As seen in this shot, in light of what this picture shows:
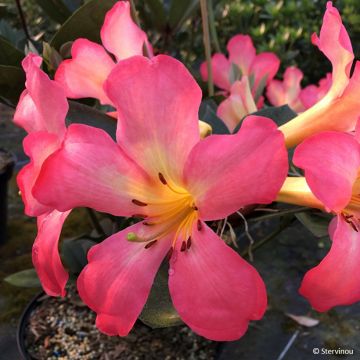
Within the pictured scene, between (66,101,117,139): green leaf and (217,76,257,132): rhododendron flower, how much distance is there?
0.24 metres

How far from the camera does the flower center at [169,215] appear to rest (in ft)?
1.98

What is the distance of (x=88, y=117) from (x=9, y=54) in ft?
1.16

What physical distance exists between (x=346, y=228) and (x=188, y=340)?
75 centimetres

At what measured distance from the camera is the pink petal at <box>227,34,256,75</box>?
1.32m

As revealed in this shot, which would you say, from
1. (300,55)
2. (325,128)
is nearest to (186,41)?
(300,55)

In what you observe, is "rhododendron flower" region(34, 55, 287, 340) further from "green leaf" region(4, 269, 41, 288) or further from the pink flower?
"green leaf" region(4, 269, 41, 288)

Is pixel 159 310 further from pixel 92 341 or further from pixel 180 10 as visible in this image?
pixel 180 10

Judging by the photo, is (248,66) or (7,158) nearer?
(248,66)

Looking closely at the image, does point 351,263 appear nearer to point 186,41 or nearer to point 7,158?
point 7,158

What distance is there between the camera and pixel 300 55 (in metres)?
2.11

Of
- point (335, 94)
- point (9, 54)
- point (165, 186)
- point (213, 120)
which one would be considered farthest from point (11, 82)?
point (335, 94)

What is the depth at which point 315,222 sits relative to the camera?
938 mm

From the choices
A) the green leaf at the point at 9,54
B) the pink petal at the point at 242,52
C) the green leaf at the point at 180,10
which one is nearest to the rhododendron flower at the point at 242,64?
the pink petal at the point at 242,52

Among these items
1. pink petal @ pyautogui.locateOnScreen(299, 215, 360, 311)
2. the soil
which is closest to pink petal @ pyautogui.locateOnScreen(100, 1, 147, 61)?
pink petal @ pyautogui.locateOnScreen(299, 215, 360, 311)
